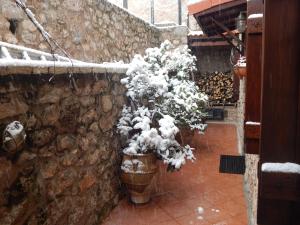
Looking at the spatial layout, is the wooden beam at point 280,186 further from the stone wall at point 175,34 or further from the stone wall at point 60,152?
the stone wall at point 175,34

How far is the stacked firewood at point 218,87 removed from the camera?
30.4 feet

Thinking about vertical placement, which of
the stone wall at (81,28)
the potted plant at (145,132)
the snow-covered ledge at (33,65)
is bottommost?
the potted plant at (145,132)

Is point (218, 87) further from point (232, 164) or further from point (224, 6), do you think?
point (224, 6)

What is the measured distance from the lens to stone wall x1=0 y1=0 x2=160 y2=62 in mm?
3264

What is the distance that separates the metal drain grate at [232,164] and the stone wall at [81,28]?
8.56ft

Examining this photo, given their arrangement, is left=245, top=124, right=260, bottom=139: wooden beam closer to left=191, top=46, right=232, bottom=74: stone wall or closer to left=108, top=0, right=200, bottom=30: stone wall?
left=191, top=46, right=232, bottom=74: stone wall

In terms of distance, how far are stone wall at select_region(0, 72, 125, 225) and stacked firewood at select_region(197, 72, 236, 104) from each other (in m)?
6.31

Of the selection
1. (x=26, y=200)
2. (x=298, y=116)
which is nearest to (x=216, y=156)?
(x=26, y=200)

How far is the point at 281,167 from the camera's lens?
0.85 meters

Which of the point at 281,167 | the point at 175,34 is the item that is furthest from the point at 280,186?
the point at 175,34

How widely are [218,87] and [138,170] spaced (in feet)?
22.0

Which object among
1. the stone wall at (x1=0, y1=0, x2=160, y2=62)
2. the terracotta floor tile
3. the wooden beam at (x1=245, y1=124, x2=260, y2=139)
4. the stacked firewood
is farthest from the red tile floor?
the stacked firewood

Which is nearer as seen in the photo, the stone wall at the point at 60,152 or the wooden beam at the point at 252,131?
the wooden beam at the point at 252,131

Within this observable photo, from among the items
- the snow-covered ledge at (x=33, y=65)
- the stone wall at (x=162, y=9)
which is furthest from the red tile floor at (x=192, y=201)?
the stone wall at (x=162, y=9)
